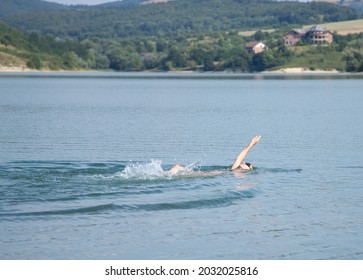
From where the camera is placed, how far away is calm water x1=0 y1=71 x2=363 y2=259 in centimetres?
2020

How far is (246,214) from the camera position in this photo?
24016 millimetres

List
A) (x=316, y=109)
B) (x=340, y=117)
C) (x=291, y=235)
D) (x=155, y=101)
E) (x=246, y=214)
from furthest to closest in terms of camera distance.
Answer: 1. (x=155, y=101)
2. (x=316, y=109)
3. (x=340, y=117)
4. (x=246, y=214)
5. (x=291, y=235)

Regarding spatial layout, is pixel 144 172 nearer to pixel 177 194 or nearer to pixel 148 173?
pixel 148 173

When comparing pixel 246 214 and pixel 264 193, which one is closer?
pixel 246 214

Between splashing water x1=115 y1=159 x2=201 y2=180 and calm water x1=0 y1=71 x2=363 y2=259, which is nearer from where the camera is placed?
calm water x1=0 y1=71 x2=363 y2=259

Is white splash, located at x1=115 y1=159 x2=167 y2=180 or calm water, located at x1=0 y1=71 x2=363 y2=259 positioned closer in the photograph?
calm water, located at x1=0 y1=71 x2=363 y2=259

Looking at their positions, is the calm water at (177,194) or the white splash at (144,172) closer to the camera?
the calm water at (177,194)

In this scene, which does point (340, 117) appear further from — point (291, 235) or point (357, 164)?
point (291, 235)

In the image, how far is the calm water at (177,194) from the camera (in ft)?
66.3

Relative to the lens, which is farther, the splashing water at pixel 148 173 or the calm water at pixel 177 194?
the splashing water at pixel 148 173

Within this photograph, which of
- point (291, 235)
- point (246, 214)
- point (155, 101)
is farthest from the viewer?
point (155, 101)

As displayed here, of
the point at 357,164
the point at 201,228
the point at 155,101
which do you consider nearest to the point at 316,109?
the point at 155,101

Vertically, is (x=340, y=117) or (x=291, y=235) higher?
(x=291, y=235)
